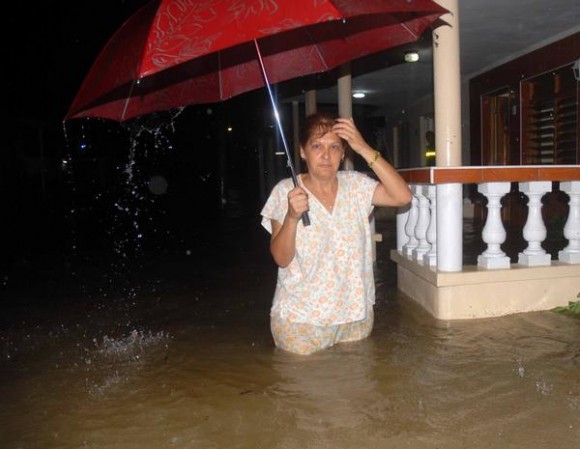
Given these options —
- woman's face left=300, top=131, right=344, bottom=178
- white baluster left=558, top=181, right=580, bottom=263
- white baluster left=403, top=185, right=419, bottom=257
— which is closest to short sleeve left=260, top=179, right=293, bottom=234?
woman's face left=300, top=131, right=344, bottom=178

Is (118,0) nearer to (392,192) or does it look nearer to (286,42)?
(286,42)

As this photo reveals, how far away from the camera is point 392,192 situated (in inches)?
126

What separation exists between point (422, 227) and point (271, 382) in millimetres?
2266

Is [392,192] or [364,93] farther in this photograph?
[364,93]

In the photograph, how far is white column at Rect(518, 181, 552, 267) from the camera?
4.22m

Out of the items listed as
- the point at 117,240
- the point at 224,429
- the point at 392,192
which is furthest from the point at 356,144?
the point at 117,240

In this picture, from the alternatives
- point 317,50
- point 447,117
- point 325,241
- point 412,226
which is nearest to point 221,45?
point 325,241

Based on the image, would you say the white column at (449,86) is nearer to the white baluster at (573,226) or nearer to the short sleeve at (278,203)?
the white baluster at (573,226)

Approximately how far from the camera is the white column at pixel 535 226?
4.22 m

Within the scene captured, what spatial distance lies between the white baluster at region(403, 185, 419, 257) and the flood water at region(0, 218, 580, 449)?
0.46m

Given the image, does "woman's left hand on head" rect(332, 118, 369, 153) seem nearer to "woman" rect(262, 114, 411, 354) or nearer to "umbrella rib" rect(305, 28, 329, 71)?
"woman" rect(262, 114, 411, 354)

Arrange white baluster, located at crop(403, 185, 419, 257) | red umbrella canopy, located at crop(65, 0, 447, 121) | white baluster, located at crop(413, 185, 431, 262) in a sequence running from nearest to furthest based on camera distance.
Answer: red umbrella canopy, located at crop(65, 0, 447, 121), white baluster, located at crop(413, 185, 431, 262), white baluster, located at crop(403, 185, 419, 257)

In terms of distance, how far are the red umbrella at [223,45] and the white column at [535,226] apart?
1601 millimetres

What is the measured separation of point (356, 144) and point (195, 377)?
1.70m
